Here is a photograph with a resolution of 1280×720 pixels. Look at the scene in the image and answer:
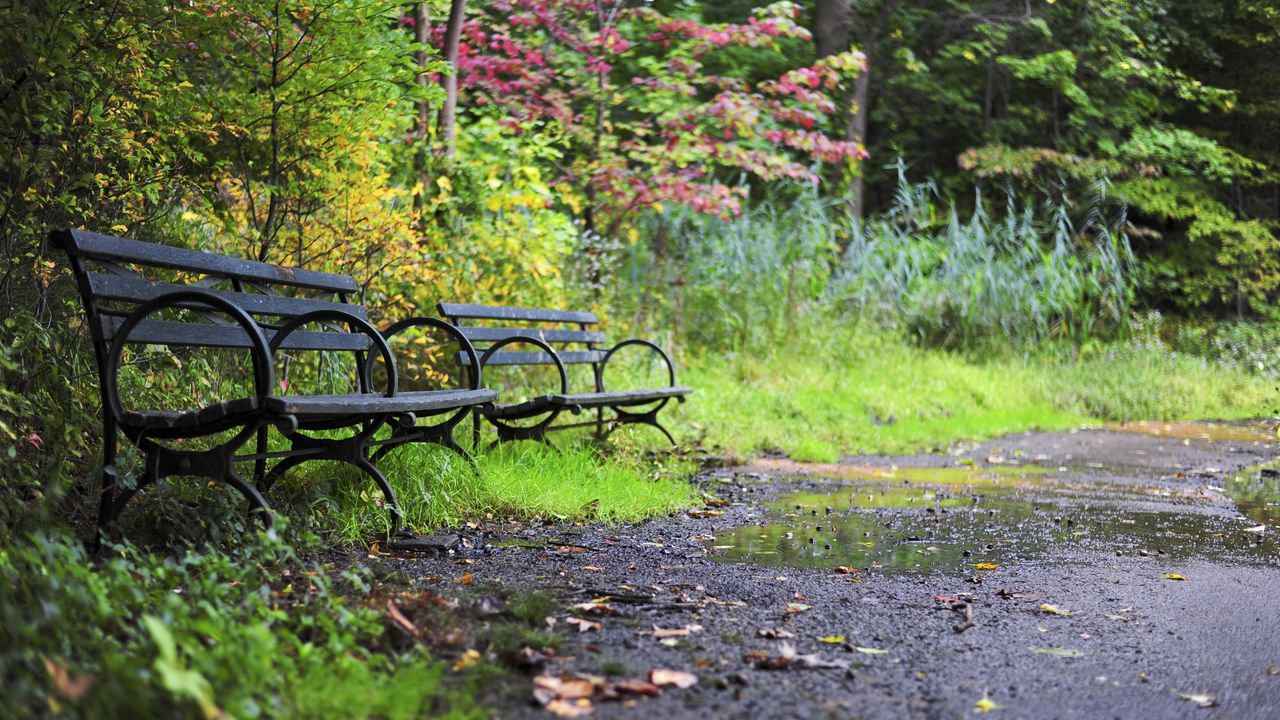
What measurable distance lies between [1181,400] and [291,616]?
1229 cm

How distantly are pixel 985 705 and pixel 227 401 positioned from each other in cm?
290

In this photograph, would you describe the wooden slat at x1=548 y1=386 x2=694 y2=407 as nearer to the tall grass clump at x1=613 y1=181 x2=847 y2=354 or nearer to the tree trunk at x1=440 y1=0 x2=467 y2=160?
the tree trunk at x1=440 y1=0 x2=467 y2=160

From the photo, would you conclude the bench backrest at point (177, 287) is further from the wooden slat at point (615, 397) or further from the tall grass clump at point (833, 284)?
the tall grass clump at point (833, 284)

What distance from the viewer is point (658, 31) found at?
10.6 meters

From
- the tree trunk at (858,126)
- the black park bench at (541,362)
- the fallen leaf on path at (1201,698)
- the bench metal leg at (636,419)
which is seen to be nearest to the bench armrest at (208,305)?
the black park bench at (541,362)

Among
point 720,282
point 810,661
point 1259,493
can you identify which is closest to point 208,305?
point 810,661

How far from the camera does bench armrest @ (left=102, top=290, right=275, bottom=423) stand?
3439 mm

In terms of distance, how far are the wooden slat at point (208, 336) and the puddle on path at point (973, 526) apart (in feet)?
6.27

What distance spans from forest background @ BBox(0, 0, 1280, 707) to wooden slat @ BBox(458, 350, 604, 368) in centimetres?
65

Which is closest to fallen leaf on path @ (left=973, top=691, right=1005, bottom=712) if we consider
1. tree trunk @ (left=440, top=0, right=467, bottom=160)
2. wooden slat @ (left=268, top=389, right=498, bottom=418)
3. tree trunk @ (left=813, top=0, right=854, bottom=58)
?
wooden slat @ (left=268, top=389, right=498, bottom=418)

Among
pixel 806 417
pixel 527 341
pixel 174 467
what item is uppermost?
pixel 527 341

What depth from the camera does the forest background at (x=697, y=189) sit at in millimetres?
4309

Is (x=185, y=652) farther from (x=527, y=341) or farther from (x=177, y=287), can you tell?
(x=527, y=341)

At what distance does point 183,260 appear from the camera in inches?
159
